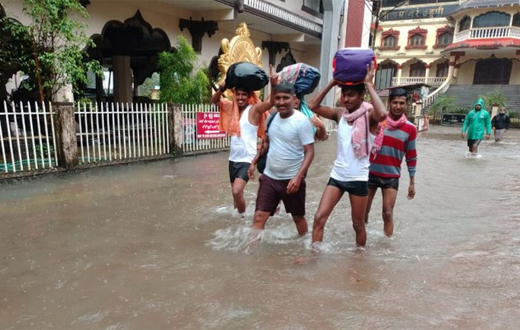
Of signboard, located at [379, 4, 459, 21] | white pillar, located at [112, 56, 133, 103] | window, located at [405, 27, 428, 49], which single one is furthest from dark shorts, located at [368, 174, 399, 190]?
window, located at [405, 27, 428, 49]

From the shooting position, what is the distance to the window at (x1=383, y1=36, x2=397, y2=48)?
41.3 meters

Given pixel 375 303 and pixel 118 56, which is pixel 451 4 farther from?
pixel 375 303

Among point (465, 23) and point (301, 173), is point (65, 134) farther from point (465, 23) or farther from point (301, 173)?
point (465, 23)

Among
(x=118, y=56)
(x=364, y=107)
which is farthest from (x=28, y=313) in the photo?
(x=118, y=56)

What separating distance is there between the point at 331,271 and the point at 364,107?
4.91 feet

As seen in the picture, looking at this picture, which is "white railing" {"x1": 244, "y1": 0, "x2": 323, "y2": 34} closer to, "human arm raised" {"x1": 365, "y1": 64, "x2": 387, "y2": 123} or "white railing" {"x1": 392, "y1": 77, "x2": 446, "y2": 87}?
"human arm raised" {"x1": 365, "y1": 64, "x2": 387, "y2": 123}

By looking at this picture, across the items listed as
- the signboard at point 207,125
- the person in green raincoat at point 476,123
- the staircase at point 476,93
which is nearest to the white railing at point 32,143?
the signboard at point 207,125

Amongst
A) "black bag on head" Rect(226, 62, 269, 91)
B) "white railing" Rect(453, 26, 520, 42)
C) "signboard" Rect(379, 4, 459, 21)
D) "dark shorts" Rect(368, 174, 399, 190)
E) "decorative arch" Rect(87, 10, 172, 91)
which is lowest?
"dark shorts" Rect(368, 174, 399, 190)

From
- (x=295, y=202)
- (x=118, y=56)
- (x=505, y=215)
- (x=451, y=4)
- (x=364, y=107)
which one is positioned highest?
(x=451, y=4)

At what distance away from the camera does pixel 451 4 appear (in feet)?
128

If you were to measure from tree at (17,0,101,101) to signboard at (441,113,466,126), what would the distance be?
85.6 ft

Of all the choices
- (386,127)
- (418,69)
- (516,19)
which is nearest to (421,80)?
(418,69)

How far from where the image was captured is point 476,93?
3284 centimetres

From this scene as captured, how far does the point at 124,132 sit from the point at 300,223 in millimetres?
5747
